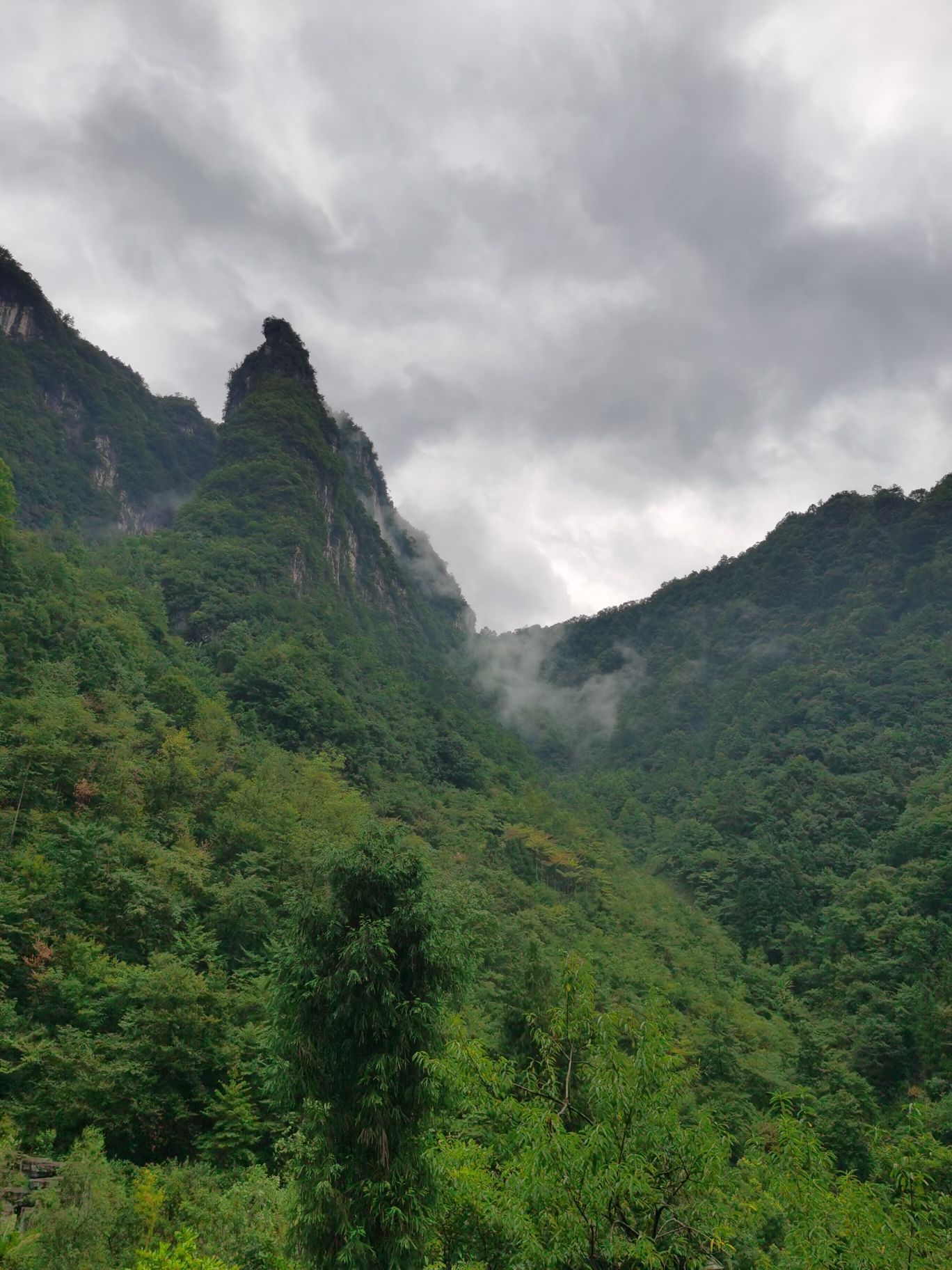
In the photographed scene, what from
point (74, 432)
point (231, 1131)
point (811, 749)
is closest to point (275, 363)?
point (74, 432)

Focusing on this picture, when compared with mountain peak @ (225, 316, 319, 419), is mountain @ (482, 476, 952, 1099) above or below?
below

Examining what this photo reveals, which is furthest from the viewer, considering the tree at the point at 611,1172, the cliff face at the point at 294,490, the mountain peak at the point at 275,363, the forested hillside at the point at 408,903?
the mountain peak at the point at 275,363

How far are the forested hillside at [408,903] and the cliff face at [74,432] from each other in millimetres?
496

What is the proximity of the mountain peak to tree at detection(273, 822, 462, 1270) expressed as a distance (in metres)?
90.3

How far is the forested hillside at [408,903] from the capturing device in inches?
278

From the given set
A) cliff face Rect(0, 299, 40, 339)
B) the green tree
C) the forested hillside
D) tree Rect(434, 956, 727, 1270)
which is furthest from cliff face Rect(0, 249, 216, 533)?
tree Rect(434, 956, 727, 1270)

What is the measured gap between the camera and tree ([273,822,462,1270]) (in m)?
8.18

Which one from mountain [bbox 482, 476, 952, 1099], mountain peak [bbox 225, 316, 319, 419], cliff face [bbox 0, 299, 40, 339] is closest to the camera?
mountain [bbox 482, 476, 952, 1099]

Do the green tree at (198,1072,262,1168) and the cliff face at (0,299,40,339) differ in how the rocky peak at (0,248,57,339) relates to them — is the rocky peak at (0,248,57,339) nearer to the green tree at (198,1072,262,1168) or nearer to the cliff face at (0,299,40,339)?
the cliff face at (0,299,40,339)

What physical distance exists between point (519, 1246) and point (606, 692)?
94.8m

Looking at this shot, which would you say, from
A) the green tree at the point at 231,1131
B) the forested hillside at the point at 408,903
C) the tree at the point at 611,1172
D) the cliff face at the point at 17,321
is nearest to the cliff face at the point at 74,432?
the cliff face at the point at 17,321

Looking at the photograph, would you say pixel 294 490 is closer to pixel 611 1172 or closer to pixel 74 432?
pixel 74 432

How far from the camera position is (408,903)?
9.58 m

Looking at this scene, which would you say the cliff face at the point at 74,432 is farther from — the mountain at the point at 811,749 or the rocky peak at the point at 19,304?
the mountain at the point at 811,749
